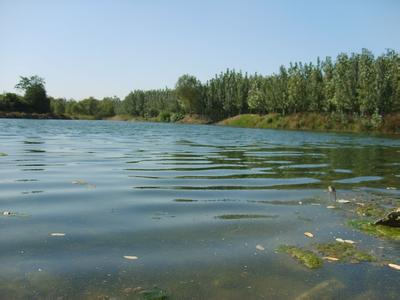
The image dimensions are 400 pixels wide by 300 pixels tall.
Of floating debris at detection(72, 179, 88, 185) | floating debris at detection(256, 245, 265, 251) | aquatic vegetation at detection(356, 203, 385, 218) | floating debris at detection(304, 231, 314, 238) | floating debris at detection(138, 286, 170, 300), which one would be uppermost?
floating debris at detection(72, 179, 88, 185)

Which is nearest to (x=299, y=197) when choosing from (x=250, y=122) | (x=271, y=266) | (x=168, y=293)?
(x=271, y=266)

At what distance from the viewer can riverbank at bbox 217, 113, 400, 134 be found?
78350 mm

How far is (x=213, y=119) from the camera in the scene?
485ft

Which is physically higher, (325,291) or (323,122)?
(323,122)

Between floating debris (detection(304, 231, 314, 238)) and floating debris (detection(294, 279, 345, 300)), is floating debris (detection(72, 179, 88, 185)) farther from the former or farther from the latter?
floating debris (detection(294, 279, 345, 300))

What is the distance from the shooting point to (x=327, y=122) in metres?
91.1

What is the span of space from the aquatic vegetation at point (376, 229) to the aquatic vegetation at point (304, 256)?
1.94 meters

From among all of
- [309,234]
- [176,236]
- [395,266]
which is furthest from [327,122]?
[395,266]

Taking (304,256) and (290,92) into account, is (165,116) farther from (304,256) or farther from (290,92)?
(304,256)

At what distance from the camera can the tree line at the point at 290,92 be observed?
264ft

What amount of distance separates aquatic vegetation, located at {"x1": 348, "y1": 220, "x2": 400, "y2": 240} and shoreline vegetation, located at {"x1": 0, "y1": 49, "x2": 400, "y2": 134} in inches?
3023

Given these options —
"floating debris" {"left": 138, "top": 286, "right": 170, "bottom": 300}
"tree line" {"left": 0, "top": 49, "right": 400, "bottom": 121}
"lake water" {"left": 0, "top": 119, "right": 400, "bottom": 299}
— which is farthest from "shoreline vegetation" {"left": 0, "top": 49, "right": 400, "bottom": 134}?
"floating debris" {"left": 138, "top": 286, "right": 170, "bottom": 300}

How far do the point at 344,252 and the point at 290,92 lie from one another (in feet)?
329

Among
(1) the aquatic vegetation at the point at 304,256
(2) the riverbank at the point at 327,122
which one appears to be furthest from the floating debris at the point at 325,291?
(2) the riverbank at the point at 327,122
